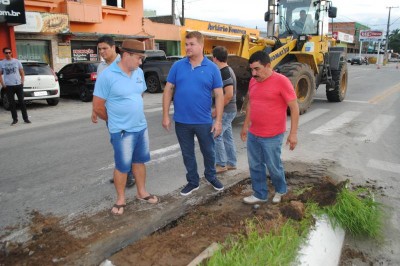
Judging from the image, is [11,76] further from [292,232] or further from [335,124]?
[292,232]

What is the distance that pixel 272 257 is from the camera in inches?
111

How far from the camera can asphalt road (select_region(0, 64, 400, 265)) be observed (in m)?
4.23

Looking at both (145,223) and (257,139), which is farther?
(257,139)

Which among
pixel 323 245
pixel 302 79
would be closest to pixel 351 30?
pixel 302 79

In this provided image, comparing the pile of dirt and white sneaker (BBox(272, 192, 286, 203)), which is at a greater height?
white sneaker (BBox(272, 192, 286, 203))

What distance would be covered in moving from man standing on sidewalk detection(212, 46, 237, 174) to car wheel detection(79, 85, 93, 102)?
10.1 m

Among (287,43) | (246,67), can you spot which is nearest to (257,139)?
(246,67)

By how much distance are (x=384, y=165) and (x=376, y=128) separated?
305 centimetres

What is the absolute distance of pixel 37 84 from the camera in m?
12.0

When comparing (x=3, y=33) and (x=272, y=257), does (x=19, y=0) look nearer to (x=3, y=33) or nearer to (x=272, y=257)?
Result: (x=3, y=33)

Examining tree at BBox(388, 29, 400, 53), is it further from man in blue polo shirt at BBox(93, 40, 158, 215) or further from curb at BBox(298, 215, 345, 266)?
man in blue polo shirt at BBox(93, 40, 158, 215)

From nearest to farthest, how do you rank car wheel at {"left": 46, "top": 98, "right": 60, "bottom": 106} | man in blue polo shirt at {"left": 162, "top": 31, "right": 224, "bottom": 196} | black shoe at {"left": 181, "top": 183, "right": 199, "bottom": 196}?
man in blue polo shirt at {"left": 162, "top": 31, "right": 224, "bottom": 196} → black shoe at {"left": 181, "top": 183, "right": 199, "bottom": 196} → car wheel at {"left": 46, "top": 98, "right": 60, "bottom": 106}

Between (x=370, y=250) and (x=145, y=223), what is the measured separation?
2222 millimetres

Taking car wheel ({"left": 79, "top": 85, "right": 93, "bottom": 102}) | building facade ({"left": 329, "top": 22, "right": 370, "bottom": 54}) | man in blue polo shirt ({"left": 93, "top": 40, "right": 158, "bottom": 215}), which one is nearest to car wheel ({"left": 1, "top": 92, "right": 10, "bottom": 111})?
car wheel ({"left": 79, "top": 85, "right": 93, "bottom": 102})
